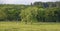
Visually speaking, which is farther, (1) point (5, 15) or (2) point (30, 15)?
(1) point (5, 15)

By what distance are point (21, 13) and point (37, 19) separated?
226cm

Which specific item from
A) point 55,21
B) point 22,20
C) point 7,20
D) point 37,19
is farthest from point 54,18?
point 7,20

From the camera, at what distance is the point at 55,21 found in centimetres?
2591

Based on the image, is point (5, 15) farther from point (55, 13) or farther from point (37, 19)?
point (55, 13)

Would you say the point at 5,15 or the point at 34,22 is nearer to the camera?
the point at 34,22

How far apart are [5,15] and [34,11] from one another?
4386 mm

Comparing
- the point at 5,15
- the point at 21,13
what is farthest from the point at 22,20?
→ the point at 5,15

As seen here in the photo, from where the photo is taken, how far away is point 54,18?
2583cm

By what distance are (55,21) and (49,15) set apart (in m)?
1.15

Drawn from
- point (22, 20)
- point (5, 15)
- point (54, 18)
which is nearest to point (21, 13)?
point (22, 20)

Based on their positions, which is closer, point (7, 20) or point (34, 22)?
point (34, 22)

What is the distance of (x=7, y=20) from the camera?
26.2m

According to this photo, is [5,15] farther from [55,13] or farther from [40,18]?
[55,13]

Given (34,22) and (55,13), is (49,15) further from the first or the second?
(34,22)
